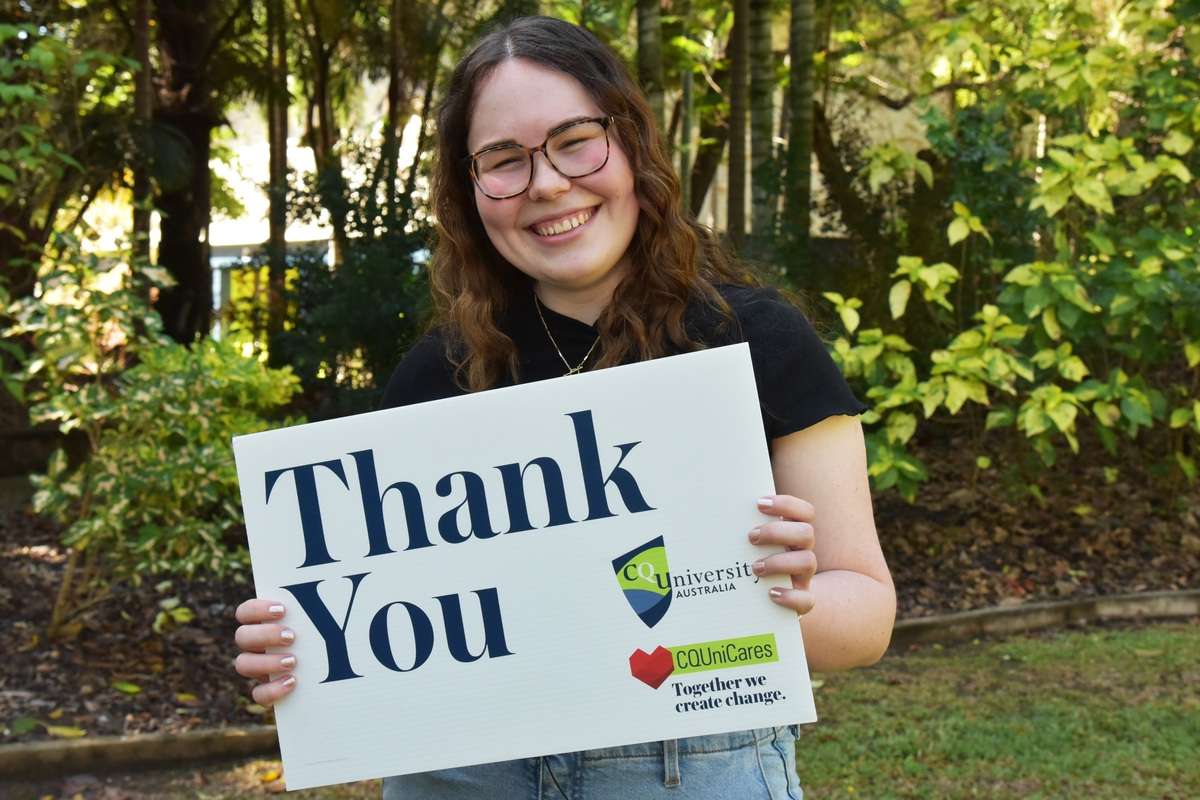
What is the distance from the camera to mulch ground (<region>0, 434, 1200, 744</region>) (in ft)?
15.8

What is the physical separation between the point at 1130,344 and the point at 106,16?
378 inches

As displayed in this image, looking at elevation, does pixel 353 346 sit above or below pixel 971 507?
above

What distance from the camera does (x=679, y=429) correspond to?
5.49ft

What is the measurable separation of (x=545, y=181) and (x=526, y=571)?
542 millimetres

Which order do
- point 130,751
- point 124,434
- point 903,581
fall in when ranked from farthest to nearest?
point 903,581 < point 124,434 < point 130,751

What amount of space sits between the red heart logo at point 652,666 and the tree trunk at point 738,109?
7.63m

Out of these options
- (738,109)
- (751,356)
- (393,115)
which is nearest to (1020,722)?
(751,356)

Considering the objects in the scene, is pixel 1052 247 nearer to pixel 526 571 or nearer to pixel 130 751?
pixel 130 751

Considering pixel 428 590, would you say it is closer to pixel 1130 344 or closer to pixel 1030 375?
pixel 1030 375

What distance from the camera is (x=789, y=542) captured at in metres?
1.61

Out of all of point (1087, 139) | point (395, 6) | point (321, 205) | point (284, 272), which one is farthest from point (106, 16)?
point (1087, 139)

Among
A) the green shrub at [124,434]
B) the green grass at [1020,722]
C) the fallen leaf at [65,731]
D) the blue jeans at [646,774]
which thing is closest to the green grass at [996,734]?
the green grass at [1020,722]

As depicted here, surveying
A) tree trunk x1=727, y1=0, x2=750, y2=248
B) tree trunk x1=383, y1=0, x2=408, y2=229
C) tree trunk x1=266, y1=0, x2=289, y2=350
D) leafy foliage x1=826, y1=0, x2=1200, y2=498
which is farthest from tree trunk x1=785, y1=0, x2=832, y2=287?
tree trunk x1=266, y1=0, x2=289, y2=350

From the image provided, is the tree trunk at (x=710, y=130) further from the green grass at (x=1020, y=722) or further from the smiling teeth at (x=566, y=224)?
the smiling teeth at (x=566, y=224)
